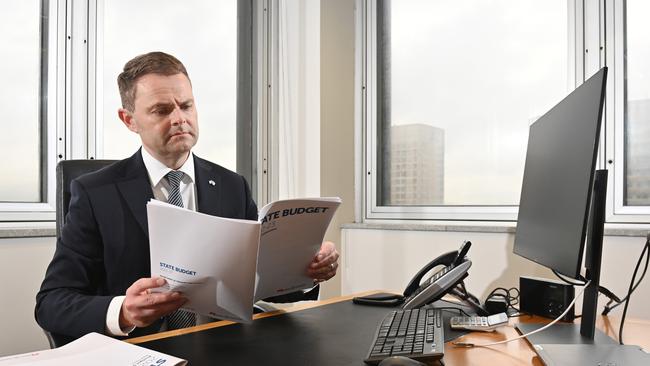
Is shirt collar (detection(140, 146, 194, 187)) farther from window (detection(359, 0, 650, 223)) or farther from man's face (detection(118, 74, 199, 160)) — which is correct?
window (detection(359, 0, 650, 223))

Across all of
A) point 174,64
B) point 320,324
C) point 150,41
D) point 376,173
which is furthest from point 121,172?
point 376,173

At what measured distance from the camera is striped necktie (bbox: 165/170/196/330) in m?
1.27

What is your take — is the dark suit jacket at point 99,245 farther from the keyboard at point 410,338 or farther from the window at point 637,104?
the window at point 637,104

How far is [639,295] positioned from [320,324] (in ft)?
4.24

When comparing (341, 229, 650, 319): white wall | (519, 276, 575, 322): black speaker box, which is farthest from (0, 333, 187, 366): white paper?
(341, 229, 650, 319): white wall

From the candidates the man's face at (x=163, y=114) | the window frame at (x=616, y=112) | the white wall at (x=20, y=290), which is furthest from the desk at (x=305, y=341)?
the white wall at (x=20, y=290)

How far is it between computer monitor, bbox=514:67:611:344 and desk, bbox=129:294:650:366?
0.13 m

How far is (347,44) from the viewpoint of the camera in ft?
9.39

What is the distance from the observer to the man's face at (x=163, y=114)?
138 cm

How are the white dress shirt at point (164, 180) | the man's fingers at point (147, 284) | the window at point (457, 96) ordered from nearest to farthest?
the man's fingers at point (147, 284) → the white dress shirt at point (164, 180) → the window at point (457, 96)

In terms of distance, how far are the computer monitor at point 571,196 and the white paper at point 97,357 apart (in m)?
0.76

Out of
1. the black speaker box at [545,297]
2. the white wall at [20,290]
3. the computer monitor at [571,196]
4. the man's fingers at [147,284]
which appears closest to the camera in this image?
the computer monitor at [571,196]

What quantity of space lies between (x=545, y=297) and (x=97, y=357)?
1108 mm

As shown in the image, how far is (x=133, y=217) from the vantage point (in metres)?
1.29
